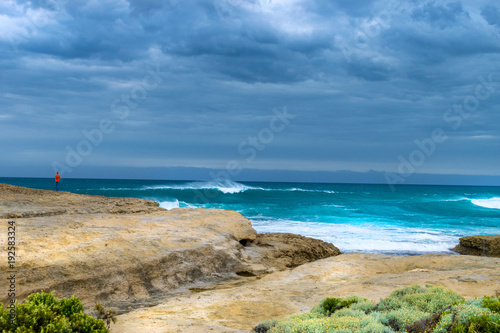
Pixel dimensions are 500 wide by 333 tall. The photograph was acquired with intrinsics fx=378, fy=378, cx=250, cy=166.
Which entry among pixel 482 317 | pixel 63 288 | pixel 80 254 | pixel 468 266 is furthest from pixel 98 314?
pixel 468 266

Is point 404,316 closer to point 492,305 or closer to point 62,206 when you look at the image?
point 492,305

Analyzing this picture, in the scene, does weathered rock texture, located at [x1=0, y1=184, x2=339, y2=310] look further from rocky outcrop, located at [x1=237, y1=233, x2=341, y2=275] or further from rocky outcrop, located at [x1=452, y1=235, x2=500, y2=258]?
rocky outcrop, located at [x1=452, y1=235, x2=500, y2=258]

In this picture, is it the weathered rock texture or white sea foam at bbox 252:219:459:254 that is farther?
white sea foam at bbox 252:219:459:254

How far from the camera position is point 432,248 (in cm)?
1653

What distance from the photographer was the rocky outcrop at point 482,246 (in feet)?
46.9

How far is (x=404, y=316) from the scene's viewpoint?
445cm

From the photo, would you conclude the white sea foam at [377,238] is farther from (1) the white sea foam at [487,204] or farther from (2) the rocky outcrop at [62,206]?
(1) the white sea foam at [487,204]

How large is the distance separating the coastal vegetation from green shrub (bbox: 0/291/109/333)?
2.07 m

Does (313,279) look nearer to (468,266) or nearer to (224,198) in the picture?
(468,266)

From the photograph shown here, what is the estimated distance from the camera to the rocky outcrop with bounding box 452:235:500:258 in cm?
1430

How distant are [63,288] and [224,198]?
39.5 meters

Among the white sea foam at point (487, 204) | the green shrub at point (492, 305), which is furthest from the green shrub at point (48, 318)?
the white sea foam at point (487, 204)

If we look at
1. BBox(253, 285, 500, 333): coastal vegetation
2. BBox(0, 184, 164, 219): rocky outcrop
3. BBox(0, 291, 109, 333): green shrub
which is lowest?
BBox(0, 291, 109, 333): green shrub

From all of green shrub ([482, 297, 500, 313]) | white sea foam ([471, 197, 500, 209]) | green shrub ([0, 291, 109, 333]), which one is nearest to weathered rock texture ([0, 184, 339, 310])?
green shrub ([0, 291, 109, 333])
